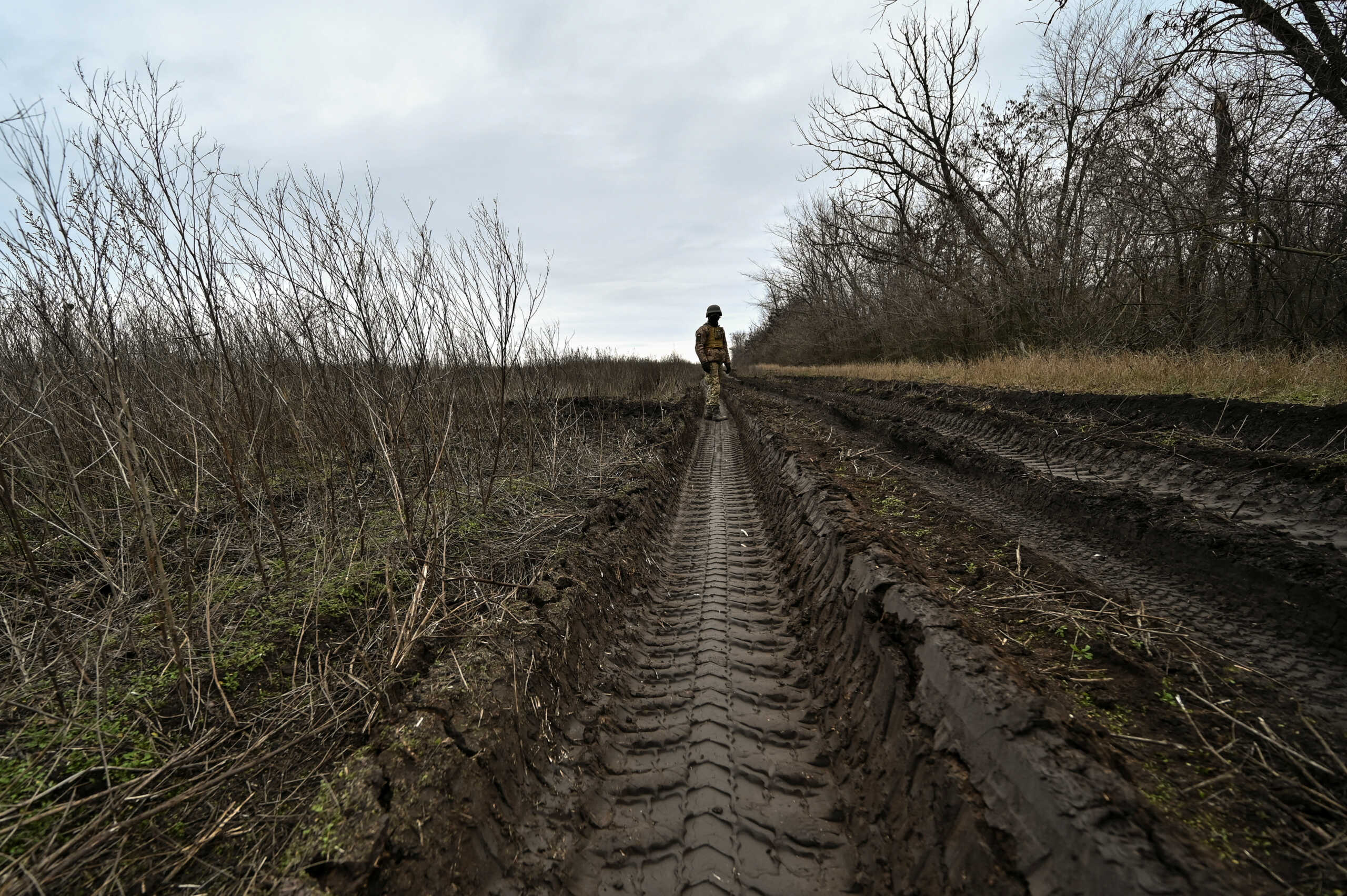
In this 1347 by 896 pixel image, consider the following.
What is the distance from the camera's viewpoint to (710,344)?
11742 mm

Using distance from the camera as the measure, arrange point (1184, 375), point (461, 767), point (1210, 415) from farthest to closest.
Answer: point (1184, 375) < point (1210, 415) < point (461, 767)

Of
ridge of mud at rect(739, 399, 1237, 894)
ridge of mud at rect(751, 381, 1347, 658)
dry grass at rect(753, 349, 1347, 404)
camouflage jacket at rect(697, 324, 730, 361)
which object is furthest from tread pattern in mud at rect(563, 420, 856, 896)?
camouflage jacket at rect(697, 324, 730, 361)

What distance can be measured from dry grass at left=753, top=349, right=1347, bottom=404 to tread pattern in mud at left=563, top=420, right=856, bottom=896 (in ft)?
17.2

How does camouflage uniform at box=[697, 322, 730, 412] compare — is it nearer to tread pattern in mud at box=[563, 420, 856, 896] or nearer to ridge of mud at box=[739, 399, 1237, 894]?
tread pattern in mud at box=[563, 420, 856, 896]

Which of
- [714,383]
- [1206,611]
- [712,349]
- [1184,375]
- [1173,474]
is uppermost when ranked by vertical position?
[712,349]

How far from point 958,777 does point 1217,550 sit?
8.46 ft

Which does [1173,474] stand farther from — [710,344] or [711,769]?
[710,344]

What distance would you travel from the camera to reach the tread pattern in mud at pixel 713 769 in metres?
1.57

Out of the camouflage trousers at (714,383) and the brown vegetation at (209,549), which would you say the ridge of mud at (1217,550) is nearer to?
the brown vegetation at (209,549)

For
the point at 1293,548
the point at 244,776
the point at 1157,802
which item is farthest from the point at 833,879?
the point at 1293,548

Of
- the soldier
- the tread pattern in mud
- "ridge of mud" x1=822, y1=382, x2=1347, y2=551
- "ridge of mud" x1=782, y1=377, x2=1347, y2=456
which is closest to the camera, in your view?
the tread pattern in mud

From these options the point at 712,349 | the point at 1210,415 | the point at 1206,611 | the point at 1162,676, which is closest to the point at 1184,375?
the point at 1210,415

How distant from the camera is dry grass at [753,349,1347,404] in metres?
4.85

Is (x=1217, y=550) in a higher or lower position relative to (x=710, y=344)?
lower
